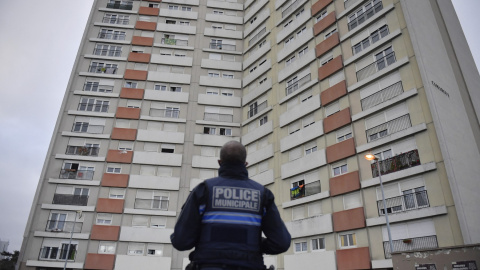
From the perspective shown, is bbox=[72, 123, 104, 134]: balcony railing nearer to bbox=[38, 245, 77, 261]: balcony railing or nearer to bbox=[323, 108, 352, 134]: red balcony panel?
bbox=[38, 245, 77, 261]: balcony railing

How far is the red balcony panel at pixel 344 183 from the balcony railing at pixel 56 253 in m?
19.9

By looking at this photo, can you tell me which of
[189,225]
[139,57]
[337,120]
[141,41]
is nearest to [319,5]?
[337,120]

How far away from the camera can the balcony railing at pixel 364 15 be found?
2320 cm

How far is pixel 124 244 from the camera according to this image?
2695 centimetres

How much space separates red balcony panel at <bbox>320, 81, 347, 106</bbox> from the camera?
77.0ft

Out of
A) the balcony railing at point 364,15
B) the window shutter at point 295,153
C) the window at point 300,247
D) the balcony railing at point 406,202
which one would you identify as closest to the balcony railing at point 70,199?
the window shutter at point 295,153

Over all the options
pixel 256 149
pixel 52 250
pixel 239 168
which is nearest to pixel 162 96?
pixel 256 149

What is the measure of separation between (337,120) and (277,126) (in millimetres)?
6368

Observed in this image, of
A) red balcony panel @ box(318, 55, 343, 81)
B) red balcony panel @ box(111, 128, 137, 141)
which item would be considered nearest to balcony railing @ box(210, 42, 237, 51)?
red balcony panel @ box(111, 128, 137, 141)

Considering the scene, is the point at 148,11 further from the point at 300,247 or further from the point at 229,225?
the point at 229,225

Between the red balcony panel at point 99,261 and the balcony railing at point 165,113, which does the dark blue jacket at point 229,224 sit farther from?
the balcony railing at point 165,113

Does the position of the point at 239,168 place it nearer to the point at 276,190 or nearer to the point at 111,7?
the point at 276,190

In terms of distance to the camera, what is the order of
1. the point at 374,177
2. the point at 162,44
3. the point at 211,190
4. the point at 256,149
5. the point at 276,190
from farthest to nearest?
the point at 162,44 < the point at 256,149 < the point at 276,190 < the point at 374,177 < the point at 211,190

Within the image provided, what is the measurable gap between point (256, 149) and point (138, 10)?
67.6 ft
